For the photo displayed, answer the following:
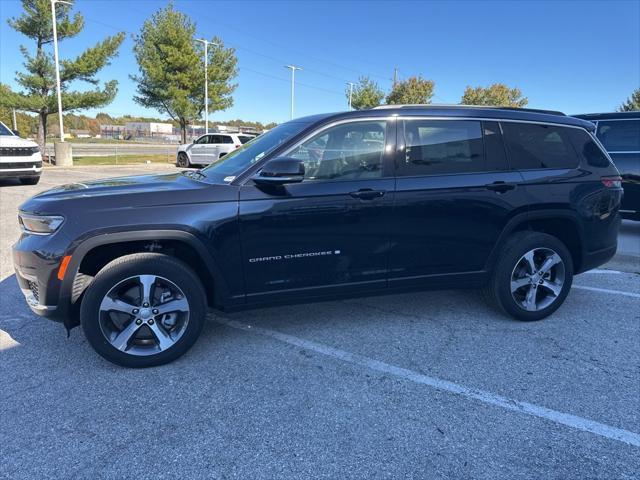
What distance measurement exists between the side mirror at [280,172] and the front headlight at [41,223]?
1.33 metres

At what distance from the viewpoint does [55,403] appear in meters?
2.79

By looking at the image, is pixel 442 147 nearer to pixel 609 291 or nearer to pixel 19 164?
pixel 609 291

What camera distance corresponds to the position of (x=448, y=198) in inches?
145

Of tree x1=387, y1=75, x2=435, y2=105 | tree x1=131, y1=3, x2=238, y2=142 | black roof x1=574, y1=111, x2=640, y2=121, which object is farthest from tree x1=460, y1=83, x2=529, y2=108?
black roof x1=574, y1=111, x2=640, y2=121

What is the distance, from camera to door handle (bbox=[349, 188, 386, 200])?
345cm

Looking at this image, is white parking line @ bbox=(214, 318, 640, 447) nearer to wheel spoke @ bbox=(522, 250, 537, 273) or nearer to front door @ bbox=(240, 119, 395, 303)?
front door @ bbox=(240, 119, 395, 303)

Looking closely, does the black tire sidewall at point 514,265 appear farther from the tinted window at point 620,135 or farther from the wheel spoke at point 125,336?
the tinted window at point 620,135

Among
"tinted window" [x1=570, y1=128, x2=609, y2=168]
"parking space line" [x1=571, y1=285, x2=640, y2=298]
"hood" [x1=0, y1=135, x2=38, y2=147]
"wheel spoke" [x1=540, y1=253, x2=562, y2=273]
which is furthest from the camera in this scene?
"hood" [x1=0, y1=135, x2=38, y2=147]

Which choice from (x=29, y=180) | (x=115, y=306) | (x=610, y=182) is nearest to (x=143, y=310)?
(x=115, y=306)

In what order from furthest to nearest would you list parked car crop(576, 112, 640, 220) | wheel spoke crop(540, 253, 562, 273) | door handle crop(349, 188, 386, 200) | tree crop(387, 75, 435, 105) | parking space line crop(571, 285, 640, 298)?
tree crop(387, 75, 435, 105)
parked car crop(576, 112, 640, 220)
parking space line crop(571, 285, 640, 298)
wheel spoke crop(540, 253, 562, 273)
door handle crop(349, 188, 386, 200)

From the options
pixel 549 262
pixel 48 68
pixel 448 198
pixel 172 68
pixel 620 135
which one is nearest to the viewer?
pixel 448 198

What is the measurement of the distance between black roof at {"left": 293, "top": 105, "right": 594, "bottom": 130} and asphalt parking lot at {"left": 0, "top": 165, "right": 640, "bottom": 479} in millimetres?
1780

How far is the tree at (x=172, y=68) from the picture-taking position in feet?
84.5

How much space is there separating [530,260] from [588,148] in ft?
3.97
